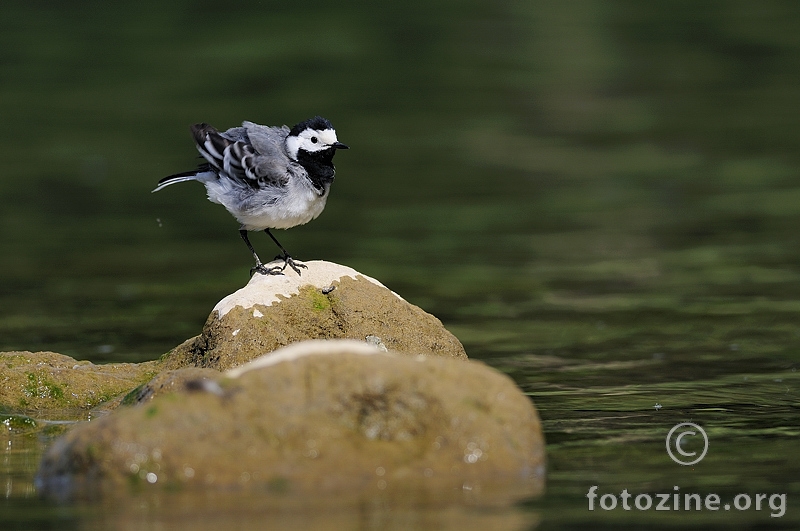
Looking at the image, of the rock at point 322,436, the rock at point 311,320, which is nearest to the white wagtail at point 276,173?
the rock at point 311,320

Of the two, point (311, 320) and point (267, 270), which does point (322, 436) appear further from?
point (267, 270)

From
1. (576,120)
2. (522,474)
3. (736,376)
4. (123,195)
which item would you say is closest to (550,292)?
(736,376)

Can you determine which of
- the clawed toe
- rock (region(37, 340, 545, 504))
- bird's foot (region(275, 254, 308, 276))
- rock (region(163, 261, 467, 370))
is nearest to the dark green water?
rock (region(37, 340, 545, 504))

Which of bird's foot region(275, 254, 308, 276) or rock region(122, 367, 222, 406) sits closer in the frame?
rock region(122, 367, 222, 406)

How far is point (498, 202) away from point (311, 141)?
25.1 feet

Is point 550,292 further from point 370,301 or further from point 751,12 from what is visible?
point 751,12

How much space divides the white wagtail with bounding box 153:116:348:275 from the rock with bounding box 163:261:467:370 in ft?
1.71

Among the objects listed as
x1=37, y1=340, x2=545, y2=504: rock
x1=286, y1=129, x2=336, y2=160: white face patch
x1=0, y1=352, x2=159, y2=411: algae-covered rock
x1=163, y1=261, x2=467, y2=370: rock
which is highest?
x1=286, y1=129, x2=336, y2=160: white face patch

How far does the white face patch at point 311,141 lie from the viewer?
9.95 meters

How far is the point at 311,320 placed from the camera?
9109mm

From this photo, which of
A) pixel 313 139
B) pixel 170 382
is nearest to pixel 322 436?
pixel 170 382

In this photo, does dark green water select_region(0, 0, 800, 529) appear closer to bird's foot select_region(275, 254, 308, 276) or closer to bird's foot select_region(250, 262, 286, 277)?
bird's foot select_region(250, 262, 286, 277)

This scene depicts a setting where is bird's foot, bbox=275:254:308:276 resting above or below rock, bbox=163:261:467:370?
above

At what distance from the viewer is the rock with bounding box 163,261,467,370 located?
29.1 feet
